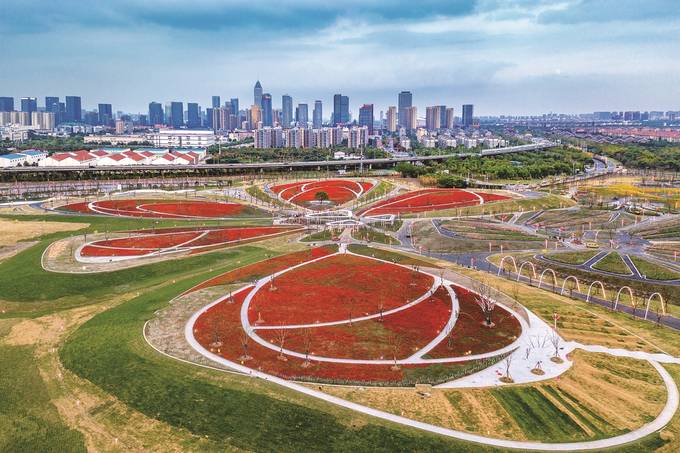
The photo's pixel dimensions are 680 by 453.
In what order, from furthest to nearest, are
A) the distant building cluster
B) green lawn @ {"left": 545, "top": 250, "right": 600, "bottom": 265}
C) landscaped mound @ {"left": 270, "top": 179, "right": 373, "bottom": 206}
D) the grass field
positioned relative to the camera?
1. the distant building cluster
2. landscaped mound @ {"left": 270, "top": 179, "right": 373, "bottom": 206}
3. the grass field
4. green lawn @ {"left": 545, "top": 250, "right": 600, "bottom": 265}

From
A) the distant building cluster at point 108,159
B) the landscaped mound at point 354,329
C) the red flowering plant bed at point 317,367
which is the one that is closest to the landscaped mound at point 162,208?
the landscaped mound at point 354,329

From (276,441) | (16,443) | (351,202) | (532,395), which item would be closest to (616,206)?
(351,202)

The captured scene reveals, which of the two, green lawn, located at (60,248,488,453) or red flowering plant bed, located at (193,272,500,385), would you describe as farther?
red flowering plant bed, located at (193,272,500,385)

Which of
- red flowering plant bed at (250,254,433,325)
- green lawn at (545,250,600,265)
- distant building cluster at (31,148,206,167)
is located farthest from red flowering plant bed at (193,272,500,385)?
distant building cluster at (31,148,206,167)

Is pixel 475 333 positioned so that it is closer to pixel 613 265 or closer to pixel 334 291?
pixel 334 291

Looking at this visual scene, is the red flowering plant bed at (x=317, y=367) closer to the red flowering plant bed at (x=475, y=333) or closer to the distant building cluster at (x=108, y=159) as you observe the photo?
the red flowering plant bed at (x=475, y=333)

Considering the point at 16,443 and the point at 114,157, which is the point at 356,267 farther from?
the point at 114,157

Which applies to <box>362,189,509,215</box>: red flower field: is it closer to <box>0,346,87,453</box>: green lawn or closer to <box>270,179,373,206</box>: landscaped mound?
<box>270,179,373,206</box>: landscaped mound
